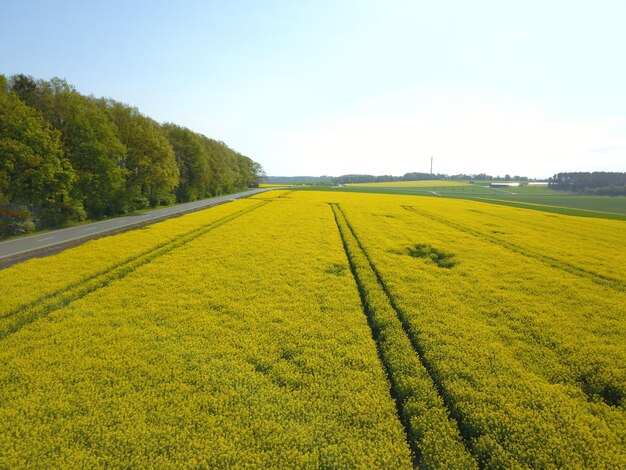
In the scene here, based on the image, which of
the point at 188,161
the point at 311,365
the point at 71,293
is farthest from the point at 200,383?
the point at 188,161

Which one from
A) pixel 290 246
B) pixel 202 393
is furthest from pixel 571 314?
pixel 290 246

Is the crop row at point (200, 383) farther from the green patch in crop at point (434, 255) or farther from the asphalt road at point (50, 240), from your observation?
the asphalt road at point (50, 240)

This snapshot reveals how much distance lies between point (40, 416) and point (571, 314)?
17628mm

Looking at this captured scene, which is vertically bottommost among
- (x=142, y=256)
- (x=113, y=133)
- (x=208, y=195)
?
(x=142, y=256)

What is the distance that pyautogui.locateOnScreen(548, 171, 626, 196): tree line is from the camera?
124125 mm

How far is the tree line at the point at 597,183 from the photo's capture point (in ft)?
407

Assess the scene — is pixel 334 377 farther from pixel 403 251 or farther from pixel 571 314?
pixel 403 251

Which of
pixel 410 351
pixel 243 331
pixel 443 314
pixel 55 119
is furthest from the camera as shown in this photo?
pixel 55 119

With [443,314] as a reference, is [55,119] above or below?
above

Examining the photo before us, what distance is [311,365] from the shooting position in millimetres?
8789

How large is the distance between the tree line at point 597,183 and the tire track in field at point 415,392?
160523 mm

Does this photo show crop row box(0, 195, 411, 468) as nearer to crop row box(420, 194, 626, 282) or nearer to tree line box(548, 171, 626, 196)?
crop row box(420, 194, 626, 282)

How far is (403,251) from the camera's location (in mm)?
22109

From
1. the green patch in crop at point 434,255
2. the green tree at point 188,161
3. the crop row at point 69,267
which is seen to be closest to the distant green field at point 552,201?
the green patch in crop at point 434,255
